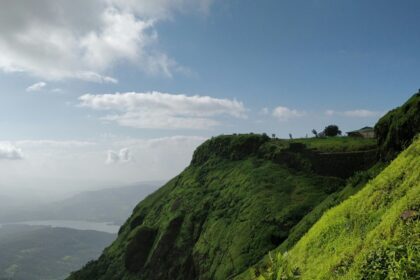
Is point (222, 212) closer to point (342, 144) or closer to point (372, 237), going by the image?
point (342, 144)

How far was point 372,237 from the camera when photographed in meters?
19.7

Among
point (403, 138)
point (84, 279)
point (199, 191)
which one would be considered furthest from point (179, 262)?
point (403, 138)

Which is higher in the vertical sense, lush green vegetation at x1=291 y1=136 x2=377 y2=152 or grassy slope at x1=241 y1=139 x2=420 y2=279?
lush green vegetation at x1=291 y1=136 x2=377 y2=152

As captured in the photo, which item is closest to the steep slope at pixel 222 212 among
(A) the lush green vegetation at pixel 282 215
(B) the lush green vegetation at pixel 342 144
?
(A) the lush green vegetation at pixel 282 215

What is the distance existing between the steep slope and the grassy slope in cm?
4386

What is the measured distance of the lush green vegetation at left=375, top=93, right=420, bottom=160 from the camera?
54.8 metres

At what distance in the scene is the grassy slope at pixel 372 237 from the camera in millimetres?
16531

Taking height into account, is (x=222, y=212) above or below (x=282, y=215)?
below

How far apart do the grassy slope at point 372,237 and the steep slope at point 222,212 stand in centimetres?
4386

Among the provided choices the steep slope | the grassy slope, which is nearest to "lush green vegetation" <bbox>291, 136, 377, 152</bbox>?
the steep slope

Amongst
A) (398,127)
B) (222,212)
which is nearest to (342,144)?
(222,212)

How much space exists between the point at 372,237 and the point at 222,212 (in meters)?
74.9

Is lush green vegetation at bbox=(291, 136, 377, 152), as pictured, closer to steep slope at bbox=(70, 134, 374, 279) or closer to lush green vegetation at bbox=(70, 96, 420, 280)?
lush green vegetation at bbox=(70, 96, 420, 280)

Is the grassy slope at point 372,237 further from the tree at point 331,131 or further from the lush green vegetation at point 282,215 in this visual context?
the tree at point 331,131
